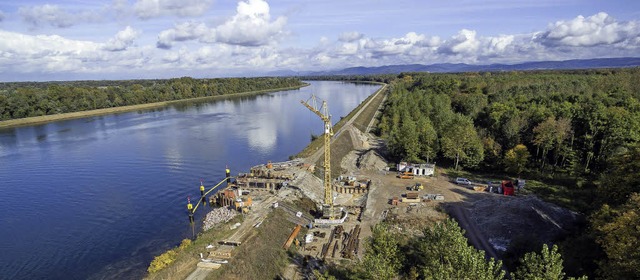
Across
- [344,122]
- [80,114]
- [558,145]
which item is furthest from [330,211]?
[80,114]

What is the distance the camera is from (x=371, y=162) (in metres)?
57.5

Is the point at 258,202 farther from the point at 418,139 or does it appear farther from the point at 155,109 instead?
the point at 155,109

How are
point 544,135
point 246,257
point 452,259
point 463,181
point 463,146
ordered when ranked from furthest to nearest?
1. point 463,146
2. point 544,135
3. point 463,181
4. point 246,257
5. point 452,259

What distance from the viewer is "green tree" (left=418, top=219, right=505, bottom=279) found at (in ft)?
66.2

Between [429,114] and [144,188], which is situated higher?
[429,114]

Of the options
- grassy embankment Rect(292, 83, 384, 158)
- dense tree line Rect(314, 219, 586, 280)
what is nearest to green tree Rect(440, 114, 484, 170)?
grassy embankment Rect(292, 83, 384, 158)

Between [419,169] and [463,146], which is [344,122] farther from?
[419,169]

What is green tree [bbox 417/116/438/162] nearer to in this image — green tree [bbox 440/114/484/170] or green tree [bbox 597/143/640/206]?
green tree [bbox 440/114/484/170]

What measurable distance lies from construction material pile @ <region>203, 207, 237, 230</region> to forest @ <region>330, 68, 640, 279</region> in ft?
52.3

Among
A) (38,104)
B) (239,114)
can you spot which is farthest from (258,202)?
(38,104)

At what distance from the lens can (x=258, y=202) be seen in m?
42.6

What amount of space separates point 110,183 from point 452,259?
5057 centimetres

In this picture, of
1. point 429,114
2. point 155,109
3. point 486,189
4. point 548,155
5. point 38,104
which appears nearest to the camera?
point 486,189

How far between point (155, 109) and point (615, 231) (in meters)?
153
